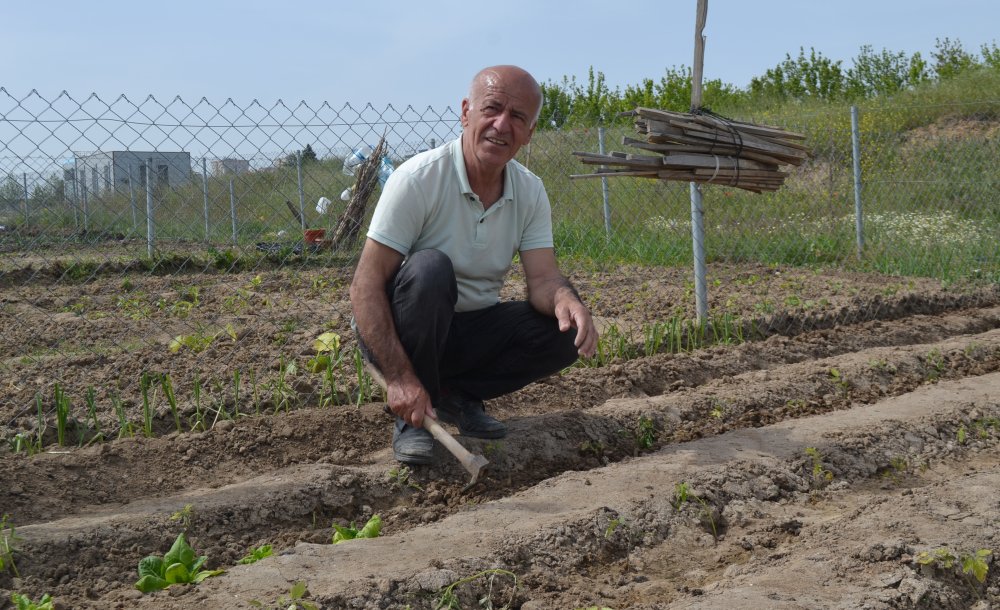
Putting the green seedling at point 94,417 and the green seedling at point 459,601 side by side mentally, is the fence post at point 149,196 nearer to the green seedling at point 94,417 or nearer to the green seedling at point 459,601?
the green seedling at point 94,417

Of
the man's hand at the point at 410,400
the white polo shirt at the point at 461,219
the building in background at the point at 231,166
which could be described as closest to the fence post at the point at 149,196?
the building in background at the point at 231,166

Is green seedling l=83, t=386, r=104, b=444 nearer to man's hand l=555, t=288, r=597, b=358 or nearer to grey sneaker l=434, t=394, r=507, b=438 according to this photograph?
grey sneaker l=434, t=394, r=507, b=438

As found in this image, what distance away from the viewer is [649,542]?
8.91 ft

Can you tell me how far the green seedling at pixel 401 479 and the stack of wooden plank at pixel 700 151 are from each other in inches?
82.8

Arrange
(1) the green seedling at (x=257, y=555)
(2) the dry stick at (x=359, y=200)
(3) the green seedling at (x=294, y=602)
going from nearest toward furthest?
(3) the green seedling at (x=294, y=602) → (1) the green seedling at (x=257, y=555) → (2) the dry stick at (x=359, y=200)

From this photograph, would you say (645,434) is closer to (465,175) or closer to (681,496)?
(681,496)

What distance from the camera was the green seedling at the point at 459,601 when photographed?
2191 mm

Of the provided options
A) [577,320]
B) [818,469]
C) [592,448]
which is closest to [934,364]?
[818,469]

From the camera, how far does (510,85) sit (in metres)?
3.10

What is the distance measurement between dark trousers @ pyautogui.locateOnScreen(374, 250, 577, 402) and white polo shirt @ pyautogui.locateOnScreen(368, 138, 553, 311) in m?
0.09

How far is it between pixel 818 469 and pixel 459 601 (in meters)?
1.60

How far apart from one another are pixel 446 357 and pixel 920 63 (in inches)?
813

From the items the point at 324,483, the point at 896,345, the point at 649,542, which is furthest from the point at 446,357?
the point at 896,345

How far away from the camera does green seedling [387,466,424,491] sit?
311 cm
